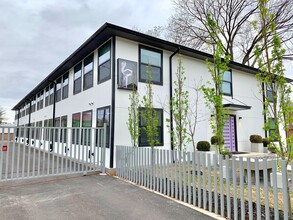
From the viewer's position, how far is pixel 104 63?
325 inches

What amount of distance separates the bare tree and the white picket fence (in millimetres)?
13261

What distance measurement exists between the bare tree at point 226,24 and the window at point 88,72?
1014 cm

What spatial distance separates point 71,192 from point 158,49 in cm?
655

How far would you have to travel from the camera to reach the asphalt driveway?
3.60 metres

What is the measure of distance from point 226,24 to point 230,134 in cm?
1193

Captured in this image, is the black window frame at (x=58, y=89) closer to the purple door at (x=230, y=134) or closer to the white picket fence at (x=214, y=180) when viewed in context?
the white picket fence at (x=214, y=180)

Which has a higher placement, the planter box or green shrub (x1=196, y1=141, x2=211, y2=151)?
green shrub (x1=196, y1=141, x2=211, y2=151)

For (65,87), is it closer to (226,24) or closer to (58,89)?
(58,89)

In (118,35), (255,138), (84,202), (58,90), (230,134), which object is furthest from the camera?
(58,90)

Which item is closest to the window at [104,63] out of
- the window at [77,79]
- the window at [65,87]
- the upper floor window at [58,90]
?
the window at [77,79]

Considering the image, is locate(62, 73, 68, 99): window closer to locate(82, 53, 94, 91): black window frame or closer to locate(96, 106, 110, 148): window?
locate(82, 53, 94, 91): black window frame

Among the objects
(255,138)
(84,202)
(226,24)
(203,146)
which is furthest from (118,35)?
(226,24)

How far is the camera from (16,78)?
26.4 m

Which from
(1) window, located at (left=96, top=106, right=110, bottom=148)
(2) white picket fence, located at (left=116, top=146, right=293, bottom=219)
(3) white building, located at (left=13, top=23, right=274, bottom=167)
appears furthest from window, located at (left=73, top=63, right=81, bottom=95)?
(2) white picket fence, located at (left=116, top=146, right=293, bottom=219)
